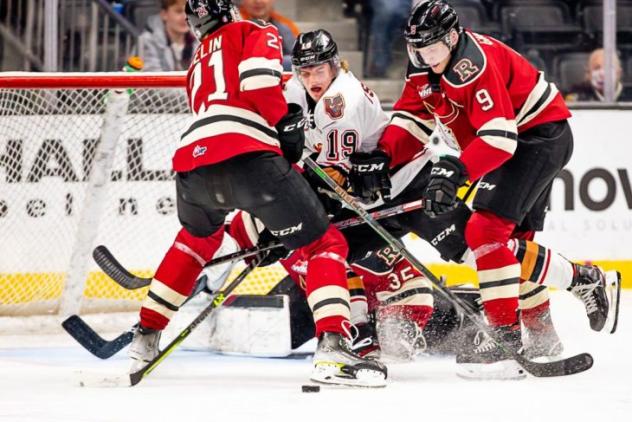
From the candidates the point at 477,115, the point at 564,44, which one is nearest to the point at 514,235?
the point at 477,115

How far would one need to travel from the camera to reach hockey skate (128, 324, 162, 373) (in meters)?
3.30

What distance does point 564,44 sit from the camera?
538 centimetres

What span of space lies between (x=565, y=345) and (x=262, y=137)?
Result: 4.68 ft

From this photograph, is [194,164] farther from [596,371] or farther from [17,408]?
[596,371]

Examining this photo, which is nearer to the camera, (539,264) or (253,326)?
(539,264)

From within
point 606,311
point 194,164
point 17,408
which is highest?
point 194,164

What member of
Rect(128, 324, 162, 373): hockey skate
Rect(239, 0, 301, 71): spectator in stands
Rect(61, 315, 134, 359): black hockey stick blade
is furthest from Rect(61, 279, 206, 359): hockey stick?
Rect(239, 0, 301, 71): spectator in stands

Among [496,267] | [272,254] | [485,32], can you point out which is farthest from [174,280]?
[485,32]

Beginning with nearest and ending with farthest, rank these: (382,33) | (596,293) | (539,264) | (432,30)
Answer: (432,30) → (539,264) → (596,293) → (382,33)

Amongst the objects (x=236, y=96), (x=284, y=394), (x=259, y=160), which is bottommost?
(x=284, y=394)

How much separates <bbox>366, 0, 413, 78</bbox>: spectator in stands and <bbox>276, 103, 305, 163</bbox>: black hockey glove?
7.43 ft

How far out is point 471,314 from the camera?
10.9 ft

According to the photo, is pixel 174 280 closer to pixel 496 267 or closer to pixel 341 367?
pixel 341 367

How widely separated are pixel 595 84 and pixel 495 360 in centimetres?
230
